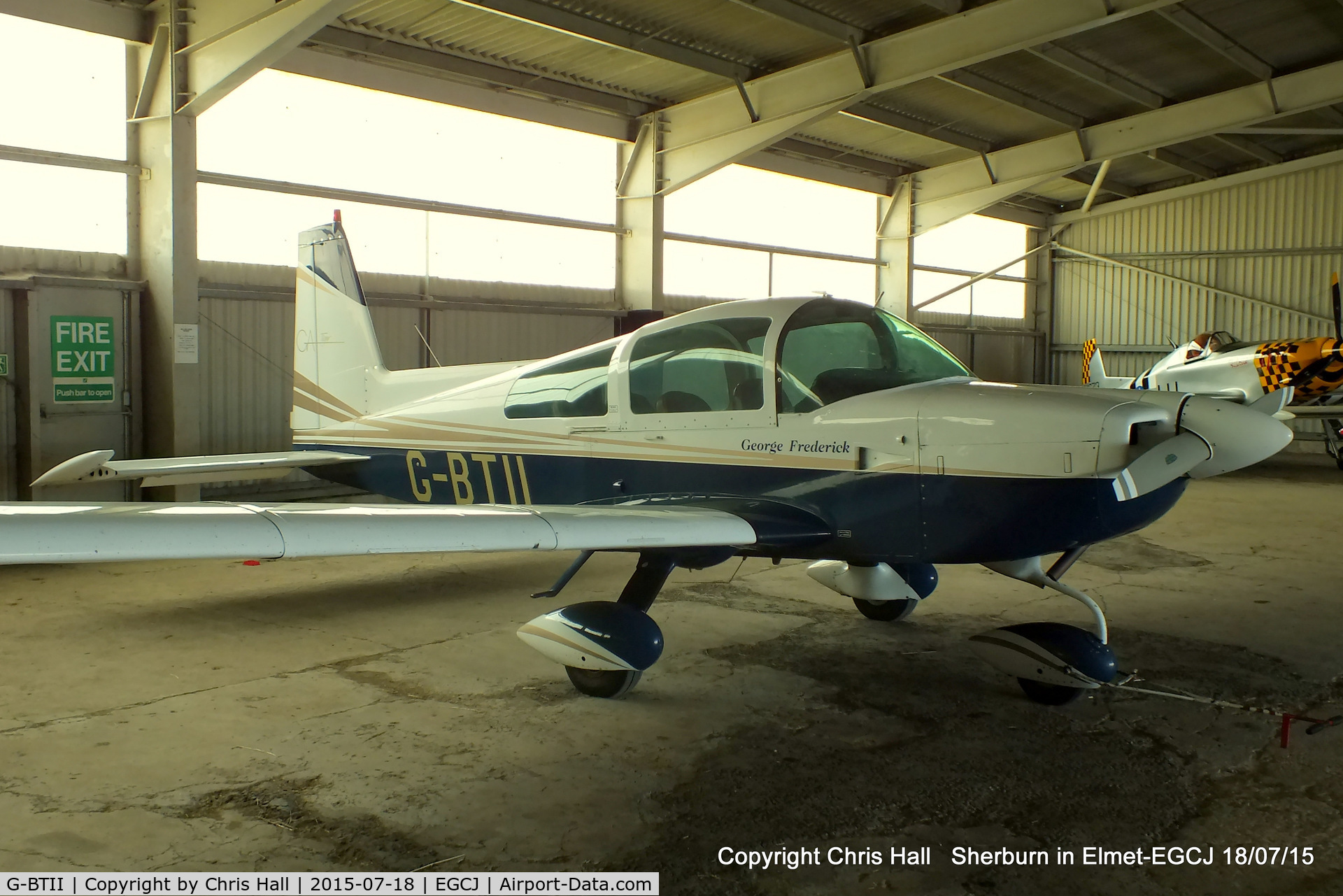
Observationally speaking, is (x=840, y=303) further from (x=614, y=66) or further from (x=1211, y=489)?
(x=1211, y=489)

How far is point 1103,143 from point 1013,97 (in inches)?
97.6

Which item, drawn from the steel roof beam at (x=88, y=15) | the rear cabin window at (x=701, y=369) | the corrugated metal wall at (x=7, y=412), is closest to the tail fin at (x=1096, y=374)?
the rear cabin window at (x=701, y=369)

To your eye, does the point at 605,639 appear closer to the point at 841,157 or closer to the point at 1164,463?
the point at 1164,463

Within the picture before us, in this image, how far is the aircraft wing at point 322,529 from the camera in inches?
103

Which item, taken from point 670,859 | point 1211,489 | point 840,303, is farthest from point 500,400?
point 1211,489

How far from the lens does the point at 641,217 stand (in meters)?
12.1

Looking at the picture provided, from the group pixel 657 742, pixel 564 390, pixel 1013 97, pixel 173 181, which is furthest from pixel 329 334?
pixel 1013 97

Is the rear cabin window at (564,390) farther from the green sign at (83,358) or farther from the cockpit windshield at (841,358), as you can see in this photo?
the green sign at (83,358)

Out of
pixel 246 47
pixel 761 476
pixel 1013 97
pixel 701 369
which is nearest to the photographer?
pixel 761 476

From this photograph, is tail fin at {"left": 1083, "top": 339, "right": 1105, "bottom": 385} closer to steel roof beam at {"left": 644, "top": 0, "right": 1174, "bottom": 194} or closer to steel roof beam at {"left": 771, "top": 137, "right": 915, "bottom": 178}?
steel roof beam at {"left": 771, "top": 137, "right": 915, "bottom": 178}

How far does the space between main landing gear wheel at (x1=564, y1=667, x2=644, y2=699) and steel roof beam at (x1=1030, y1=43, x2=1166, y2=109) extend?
9070mm

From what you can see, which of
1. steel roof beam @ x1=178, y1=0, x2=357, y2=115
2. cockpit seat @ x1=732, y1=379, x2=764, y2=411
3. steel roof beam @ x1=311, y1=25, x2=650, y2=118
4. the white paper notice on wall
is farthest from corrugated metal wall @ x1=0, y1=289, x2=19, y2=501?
cockpit seat @ x1=732, y1=379, x2=764, y2=411

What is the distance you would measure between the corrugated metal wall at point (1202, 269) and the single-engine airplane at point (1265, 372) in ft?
8.62

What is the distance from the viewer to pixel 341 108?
959 centimetres
